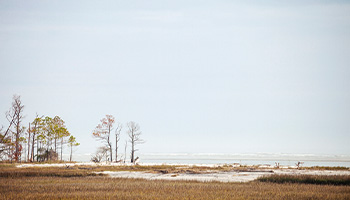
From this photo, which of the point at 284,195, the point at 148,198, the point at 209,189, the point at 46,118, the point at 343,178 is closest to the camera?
the point at 148,198

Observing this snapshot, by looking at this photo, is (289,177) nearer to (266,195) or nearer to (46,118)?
(266,195)

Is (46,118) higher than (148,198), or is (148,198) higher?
(46,118)

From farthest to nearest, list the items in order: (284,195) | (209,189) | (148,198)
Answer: (209,189), (284,195), (148,198)

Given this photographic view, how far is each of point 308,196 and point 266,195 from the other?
7.21 feet

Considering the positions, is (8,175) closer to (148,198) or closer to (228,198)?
(148,198)

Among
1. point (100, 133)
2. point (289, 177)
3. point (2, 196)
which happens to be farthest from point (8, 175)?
point (100, 133)

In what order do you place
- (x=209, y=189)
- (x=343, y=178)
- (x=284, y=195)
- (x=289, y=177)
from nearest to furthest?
(x=284, y=195) < (x=209, y=189) < (x=343, y=178) < (x=289, y=177)

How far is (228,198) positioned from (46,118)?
2291 inches

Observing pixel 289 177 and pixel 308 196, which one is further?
pixel 289 177

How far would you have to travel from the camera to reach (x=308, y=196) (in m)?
17.3

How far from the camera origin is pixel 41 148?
69.1 m

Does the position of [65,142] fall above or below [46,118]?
below

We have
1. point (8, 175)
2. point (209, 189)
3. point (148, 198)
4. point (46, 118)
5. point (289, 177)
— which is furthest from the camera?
point (46, 118)

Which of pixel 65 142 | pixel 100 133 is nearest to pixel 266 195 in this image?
pixel 100 133
